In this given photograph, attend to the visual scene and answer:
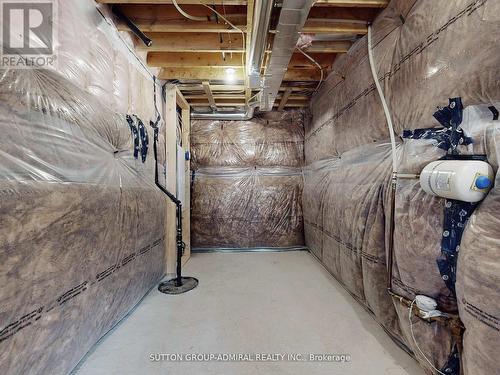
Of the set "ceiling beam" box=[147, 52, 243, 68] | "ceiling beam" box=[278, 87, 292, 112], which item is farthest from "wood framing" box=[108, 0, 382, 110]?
"ceiling beam" box=[278, 87, 292, 112]

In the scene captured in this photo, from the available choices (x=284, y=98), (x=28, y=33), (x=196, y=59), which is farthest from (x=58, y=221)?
(x=284, y=98)

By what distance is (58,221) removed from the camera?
4.04 feet

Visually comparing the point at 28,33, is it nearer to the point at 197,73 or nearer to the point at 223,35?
the point at 223,35

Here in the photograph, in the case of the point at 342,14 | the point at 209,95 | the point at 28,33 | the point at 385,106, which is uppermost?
the point at 342,14

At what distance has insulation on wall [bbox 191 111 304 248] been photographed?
4098 millimetres

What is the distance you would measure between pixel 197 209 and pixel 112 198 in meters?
2.41

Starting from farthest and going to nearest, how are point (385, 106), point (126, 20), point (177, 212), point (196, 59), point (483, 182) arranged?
1. point (177, 212)
2. point (196, 59)
3. point (126, 20)
4. point (385, 106)
5. point (483, 182)

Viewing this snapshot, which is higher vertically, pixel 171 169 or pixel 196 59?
pixel 196 59

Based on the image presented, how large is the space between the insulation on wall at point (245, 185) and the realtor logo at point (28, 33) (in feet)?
9.42

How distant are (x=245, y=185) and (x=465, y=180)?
3.23 meters

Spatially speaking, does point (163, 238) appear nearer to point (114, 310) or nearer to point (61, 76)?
point (114, 310)

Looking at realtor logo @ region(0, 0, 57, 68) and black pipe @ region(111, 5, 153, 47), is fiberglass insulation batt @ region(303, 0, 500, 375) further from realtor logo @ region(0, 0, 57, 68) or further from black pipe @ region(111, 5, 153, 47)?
realtor logo @ region(0, 0, 57, 68)

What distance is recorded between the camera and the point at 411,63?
1521 millimetres

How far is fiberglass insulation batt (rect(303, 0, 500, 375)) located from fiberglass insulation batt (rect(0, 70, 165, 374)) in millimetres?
1762
